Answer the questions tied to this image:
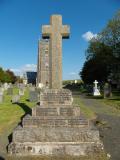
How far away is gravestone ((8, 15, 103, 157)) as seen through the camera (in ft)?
25.1

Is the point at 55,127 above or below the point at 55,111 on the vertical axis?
below

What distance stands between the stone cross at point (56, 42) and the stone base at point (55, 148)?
9.23 ft

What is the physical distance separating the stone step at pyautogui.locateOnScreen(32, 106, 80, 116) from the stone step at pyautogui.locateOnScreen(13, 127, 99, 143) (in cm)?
98

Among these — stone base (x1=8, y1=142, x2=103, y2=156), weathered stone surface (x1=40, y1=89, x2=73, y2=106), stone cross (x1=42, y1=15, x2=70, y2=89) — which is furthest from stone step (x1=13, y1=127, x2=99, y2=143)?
stone cross (x1=42, y1=15, x2=70, y2=89)

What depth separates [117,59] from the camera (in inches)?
1741

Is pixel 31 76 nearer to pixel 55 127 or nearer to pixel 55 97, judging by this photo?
pixel 55 97

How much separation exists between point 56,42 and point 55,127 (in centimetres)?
325

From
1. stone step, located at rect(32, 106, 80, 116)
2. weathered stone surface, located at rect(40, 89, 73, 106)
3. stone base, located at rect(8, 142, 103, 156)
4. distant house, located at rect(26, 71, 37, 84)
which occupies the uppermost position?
distant house, located at rect(26, 71, 37, 84)

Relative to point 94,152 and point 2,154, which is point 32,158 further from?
point 94,152

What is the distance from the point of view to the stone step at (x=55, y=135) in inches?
311

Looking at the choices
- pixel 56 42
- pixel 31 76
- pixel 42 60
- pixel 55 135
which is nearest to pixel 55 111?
pixel 55 135

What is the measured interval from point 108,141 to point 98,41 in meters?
42.9

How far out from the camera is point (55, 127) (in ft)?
27.5

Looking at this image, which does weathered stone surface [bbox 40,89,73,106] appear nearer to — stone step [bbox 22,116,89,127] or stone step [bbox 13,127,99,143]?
stone step [bbox 22,116,89,127]
